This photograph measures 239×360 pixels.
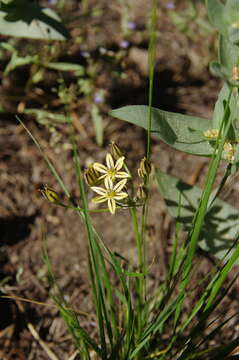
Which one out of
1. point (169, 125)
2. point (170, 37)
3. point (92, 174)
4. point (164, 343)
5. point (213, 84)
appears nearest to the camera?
point (92, 174)

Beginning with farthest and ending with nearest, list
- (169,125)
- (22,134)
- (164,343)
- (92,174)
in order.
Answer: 1. (22,134)
2. (164,343)
3. (169,125)
4. (92,174)

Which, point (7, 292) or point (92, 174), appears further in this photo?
point (7, 292)

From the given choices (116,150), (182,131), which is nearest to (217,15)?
(182,131)

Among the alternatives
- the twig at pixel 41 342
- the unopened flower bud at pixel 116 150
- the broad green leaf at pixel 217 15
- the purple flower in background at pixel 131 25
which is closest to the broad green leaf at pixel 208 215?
the unopened flower bud at pixel 116 150

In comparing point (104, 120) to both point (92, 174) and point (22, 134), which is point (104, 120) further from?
point (92, 174)

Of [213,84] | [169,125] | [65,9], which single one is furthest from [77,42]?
[169,125]

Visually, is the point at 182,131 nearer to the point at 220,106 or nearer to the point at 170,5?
the point at 220,106
